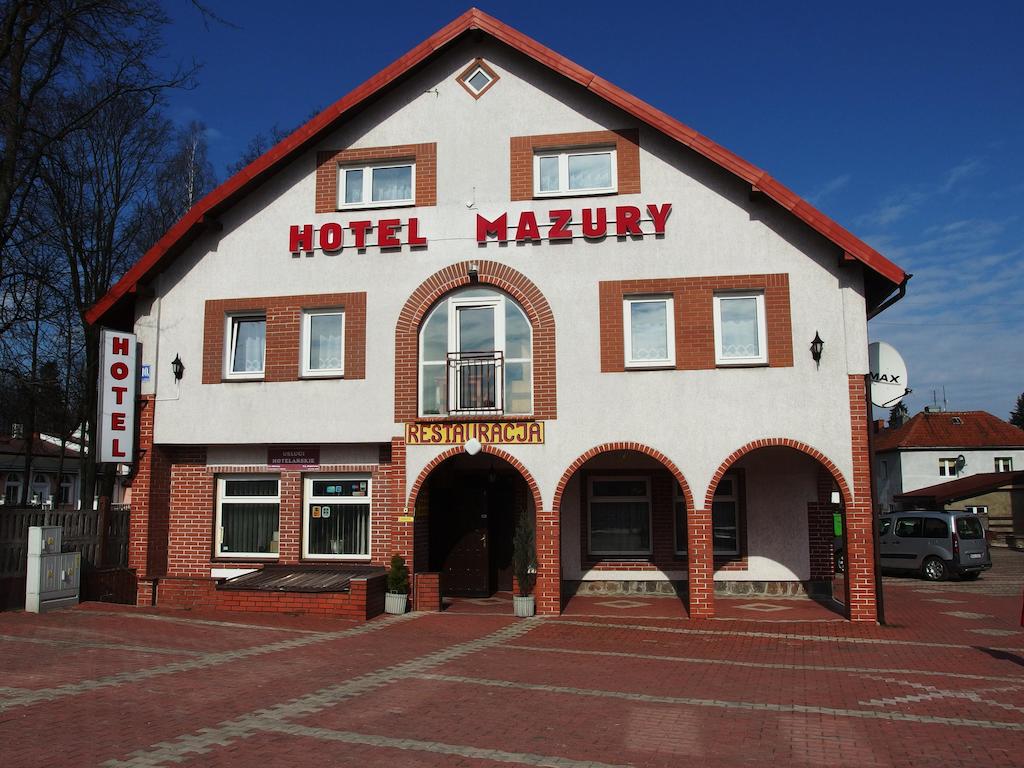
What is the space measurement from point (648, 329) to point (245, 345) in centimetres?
738

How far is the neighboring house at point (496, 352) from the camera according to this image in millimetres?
14062

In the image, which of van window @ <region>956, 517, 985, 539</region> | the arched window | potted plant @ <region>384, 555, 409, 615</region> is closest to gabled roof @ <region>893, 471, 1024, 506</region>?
van window @ <region>956, 517, 985, 539</region>

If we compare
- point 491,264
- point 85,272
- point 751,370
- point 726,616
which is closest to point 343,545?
point 491,264

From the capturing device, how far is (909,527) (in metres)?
22.9

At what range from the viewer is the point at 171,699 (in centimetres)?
805

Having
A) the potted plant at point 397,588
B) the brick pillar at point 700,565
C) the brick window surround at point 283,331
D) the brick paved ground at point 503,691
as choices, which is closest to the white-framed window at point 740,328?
the brick pillar at point 700,565

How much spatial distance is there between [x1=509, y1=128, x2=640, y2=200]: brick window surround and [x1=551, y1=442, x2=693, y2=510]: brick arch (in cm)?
437

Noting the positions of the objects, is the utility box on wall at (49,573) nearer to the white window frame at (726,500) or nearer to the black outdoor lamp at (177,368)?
the black outdoor lamp at (177,368)

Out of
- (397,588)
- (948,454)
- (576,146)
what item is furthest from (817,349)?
(948,454)

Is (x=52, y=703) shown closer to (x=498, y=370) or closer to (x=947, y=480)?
(x=498, y=370)

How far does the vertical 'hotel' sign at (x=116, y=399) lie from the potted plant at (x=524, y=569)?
7.20m

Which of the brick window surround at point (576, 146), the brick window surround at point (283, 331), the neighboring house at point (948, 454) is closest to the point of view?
the brick window surround at point (576, 146)

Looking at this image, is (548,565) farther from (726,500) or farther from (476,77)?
(476,77)

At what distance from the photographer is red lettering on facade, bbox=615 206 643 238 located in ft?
47.9
